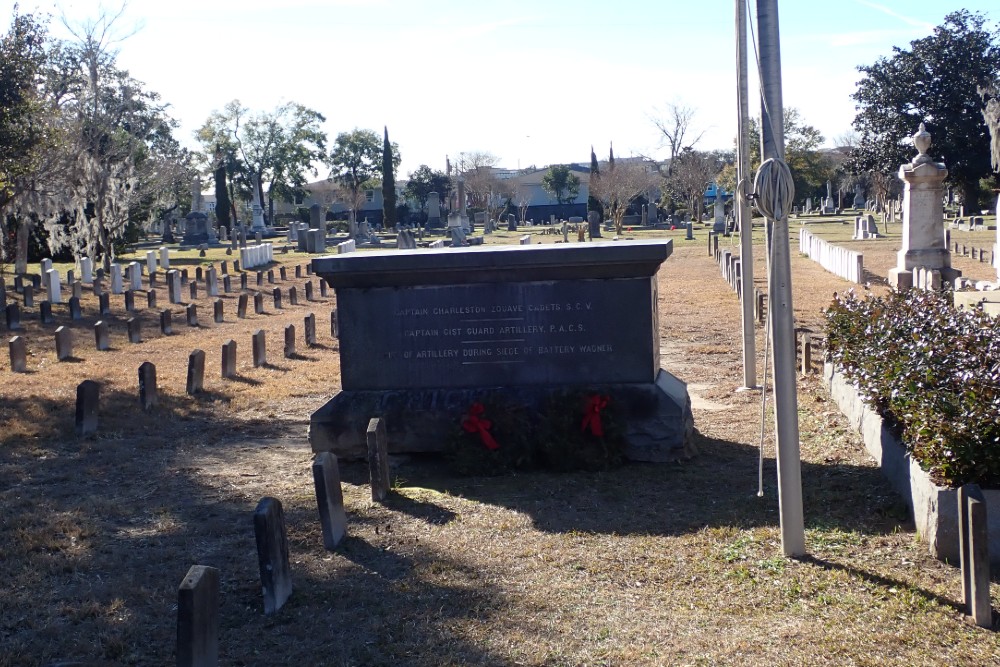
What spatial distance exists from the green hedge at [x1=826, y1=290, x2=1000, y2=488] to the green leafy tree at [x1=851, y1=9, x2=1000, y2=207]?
3352cm

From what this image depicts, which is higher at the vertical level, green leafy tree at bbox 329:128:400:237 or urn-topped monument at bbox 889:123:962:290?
green leafy tree at bbox 329:128:400:237

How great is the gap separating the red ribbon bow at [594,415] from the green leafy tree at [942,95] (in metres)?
36.8

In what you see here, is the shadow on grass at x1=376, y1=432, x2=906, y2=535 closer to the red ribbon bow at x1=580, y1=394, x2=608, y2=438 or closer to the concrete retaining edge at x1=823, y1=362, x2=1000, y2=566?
the concrete retaining edge at x1=823, y1=362, x2=1000, y2=566

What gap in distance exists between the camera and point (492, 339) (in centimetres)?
814

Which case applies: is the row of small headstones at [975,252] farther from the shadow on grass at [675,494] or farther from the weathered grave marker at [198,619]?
the weathered grave marker at [198,619]

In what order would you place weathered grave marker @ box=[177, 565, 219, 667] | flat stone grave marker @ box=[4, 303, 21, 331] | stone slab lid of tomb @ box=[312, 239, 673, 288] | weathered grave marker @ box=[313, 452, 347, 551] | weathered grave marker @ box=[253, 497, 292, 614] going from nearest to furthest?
weathered grave marker @ box=[177, 565, 219, 667], weathered grave marker @ box=[253, 497, 292, 614], weathered grave marker @ box=[313, 452, 347, 551], stone slab lid of tomb @ box=[312, 239, 673, 288], flat stone grave marker @ box=[4, 303, 21, 331]

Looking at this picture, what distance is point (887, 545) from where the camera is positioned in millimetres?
5625

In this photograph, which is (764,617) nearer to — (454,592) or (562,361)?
(454,592)

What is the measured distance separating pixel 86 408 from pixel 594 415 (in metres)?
5.28

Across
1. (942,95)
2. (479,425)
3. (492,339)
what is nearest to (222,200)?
(942,95)

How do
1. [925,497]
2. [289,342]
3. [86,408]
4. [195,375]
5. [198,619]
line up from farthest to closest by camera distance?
[289,342] < [195,375] < [86,408] < [925,497] < [198,619]

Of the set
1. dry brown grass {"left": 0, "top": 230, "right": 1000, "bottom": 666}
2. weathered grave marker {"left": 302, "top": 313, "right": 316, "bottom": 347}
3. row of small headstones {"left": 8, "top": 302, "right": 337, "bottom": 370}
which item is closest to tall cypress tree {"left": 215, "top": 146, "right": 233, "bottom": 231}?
row of small headstones {"left": 8, "top": 302, "right": 337, "bottom": 370}

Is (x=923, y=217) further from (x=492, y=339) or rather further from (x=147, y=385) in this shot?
(x=147, y=385)

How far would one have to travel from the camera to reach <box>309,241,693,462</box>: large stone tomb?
25.6 ft
